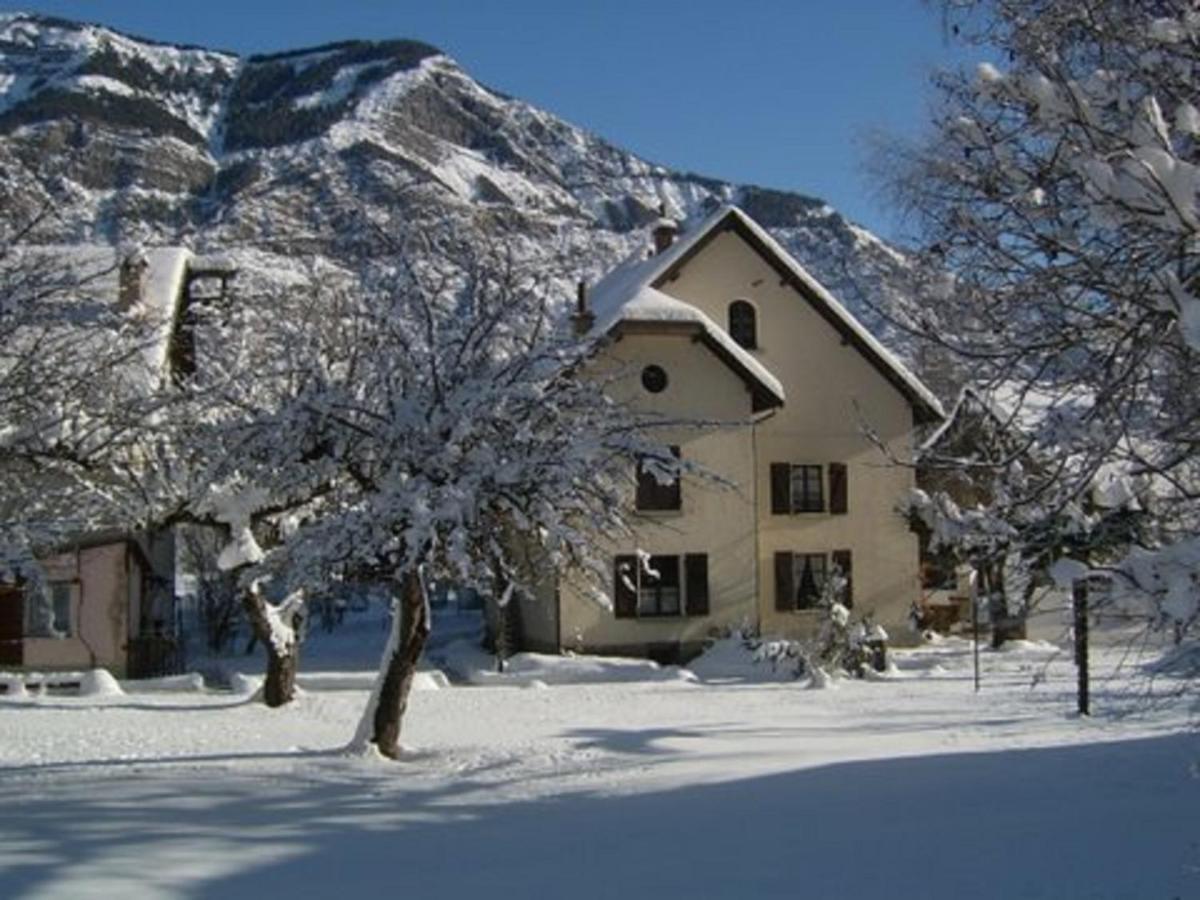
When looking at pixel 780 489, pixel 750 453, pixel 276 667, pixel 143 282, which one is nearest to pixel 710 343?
pixel 750 453

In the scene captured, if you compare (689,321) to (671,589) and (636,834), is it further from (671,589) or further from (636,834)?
(636,834)

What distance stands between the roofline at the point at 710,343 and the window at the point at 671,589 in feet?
12.2

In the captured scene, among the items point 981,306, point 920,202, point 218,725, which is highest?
point 920,202

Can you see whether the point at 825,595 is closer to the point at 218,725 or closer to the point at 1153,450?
the point at 218,725

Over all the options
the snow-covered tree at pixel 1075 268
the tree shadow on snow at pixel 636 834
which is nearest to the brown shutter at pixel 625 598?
the tree shadow on snow at pixel 636 834

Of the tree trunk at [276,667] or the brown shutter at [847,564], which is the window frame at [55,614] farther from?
the brown shutter at [847,564]

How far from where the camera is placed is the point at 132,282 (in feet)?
86.3

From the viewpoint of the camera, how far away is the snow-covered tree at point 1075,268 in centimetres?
546

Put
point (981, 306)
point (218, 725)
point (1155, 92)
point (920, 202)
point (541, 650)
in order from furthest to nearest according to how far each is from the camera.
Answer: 1. point (541, 650)
2. point (218, 725)
3. point (920, 202)
4. point (981, 306)
5. point (1155, 92)

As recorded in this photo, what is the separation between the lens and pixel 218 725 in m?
18.9

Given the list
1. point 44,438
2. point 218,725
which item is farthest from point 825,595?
point 44,438

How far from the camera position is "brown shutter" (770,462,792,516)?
33931 millimetres

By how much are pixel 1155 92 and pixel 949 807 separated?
607 cm

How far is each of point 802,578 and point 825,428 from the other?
3672mm
